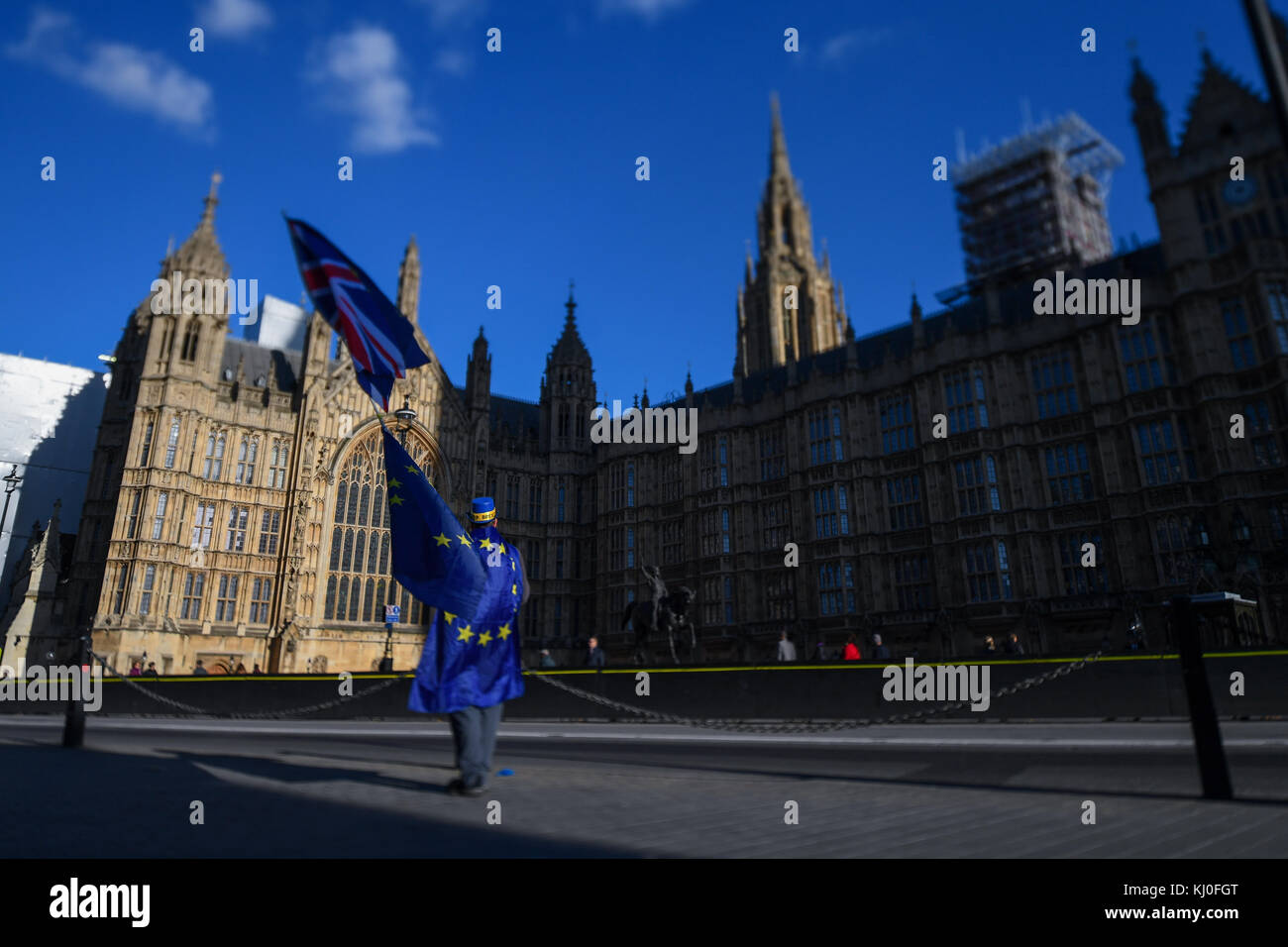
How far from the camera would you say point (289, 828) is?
431cm

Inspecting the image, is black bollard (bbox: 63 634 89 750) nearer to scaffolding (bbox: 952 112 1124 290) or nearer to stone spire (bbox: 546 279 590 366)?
stone spire (bbox: 546 279 590 366)

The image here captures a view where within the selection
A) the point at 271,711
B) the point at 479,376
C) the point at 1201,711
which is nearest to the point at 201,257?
the point at 479,376

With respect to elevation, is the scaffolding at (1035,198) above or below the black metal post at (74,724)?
above

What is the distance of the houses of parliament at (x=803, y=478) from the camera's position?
27.8m

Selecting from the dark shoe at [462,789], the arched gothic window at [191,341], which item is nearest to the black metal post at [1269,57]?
the dark shoe at [462,789]

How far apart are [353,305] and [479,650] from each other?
3449 mm

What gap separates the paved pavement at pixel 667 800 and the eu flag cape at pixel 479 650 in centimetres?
72

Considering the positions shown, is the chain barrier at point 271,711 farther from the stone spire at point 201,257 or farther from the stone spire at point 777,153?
the stone spire at point 777,153

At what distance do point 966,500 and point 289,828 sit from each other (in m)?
32.0

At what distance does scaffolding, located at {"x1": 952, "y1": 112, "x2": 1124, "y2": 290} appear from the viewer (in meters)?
59.7

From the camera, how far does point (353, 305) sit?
287 inches

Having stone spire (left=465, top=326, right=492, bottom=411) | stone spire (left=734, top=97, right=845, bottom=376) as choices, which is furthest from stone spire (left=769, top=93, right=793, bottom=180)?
stone spire (left=465, top=326, right=492, bottom=411)
